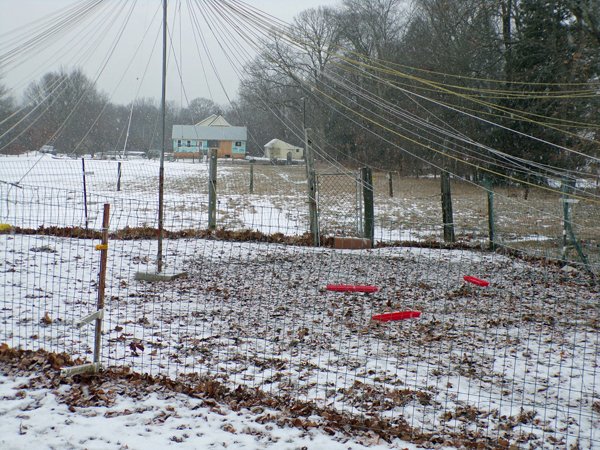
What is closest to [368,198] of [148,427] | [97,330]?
[97,330]

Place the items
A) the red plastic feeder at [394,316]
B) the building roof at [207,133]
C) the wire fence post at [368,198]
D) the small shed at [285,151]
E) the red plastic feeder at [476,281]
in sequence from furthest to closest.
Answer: the small shed at [285,151] → the building roof at [207,133] → the wire fence post at [368,198] → the red plastic feeder at [476,281] → the red plastic feeder at [394,316]

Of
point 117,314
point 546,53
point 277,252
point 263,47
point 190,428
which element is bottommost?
point 190,428

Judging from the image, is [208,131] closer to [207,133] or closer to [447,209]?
[207,133]

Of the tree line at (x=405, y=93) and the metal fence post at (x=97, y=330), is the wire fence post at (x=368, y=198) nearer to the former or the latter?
the tree line at (x=405, y=93)

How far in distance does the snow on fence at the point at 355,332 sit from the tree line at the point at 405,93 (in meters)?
1.99

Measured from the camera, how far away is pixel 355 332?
19.0ft

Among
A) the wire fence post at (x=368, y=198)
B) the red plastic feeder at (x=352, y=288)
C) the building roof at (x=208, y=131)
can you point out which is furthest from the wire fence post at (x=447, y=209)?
the building roof at (x=208, y=131)

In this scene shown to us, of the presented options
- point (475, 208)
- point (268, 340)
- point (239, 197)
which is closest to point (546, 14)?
point (475, 208)

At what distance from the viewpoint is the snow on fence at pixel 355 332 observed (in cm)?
416

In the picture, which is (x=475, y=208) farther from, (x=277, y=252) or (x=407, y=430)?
(x=407, y=430)

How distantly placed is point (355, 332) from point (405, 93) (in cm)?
622

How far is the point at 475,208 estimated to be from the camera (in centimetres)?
1697

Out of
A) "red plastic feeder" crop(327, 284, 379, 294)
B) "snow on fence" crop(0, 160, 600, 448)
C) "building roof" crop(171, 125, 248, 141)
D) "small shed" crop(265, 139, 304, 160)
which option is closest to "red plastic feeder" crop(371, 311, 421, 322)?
"snow on fence" crop(0, 160, 600, 448)

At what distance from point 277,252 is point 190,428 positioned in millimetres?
6206
